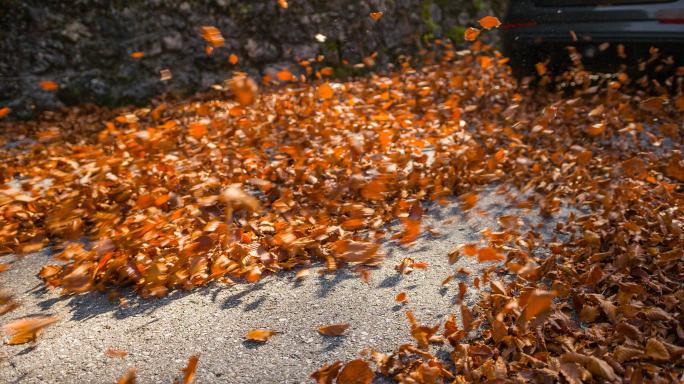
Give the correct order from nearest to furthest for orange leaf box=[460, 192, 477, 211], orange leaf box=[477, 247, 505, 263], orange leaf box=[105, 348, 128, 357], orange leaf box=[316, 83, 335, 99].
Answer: orange leaf box=[105, 348, 128, 357] < orange leaf box=[477, 247, 505, 263] < orange leaf box=[460, 192, 477, 211] < orange leaf box=[316, 83, 335, 99]

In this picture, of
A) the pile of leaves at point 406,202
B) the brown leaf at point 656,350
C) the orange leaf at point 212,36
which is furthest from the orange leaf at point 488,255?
the orange leaf at point 212,36

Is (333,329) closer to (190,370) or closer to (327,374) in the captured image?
(327,374)

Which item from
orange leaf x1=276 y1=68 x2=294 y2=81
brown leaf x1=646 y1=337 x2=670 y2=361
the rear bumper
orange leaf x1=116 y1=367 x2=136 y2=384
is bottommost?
brown leaf x1=646 y1=337 x2=670 y2=361

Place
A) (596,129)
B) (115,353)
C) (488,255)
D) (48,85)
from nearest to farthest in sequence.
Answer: (115,353) < (488,255) < (596,129) < (48,85)

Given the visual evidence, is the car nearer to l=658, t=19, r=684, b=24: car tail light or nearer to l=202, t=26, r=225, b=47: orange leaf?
l=658, t=19, r=684, b=24: car tail light

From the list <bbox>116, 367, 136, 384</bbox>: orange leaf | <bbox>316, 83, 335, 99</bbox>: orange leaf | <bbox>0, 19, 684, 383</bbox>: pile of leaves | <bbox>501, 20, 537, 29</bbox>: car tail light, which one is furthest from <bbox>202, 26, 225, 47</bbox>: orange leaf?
<bbox>116, 367, 136, 384</bbox>: orange leaf

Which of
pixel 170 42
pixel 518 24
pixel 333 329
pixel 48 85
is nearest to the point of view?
pixel 333 329

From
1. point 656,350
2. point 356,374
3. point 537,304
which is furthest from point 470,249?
point 356,374
